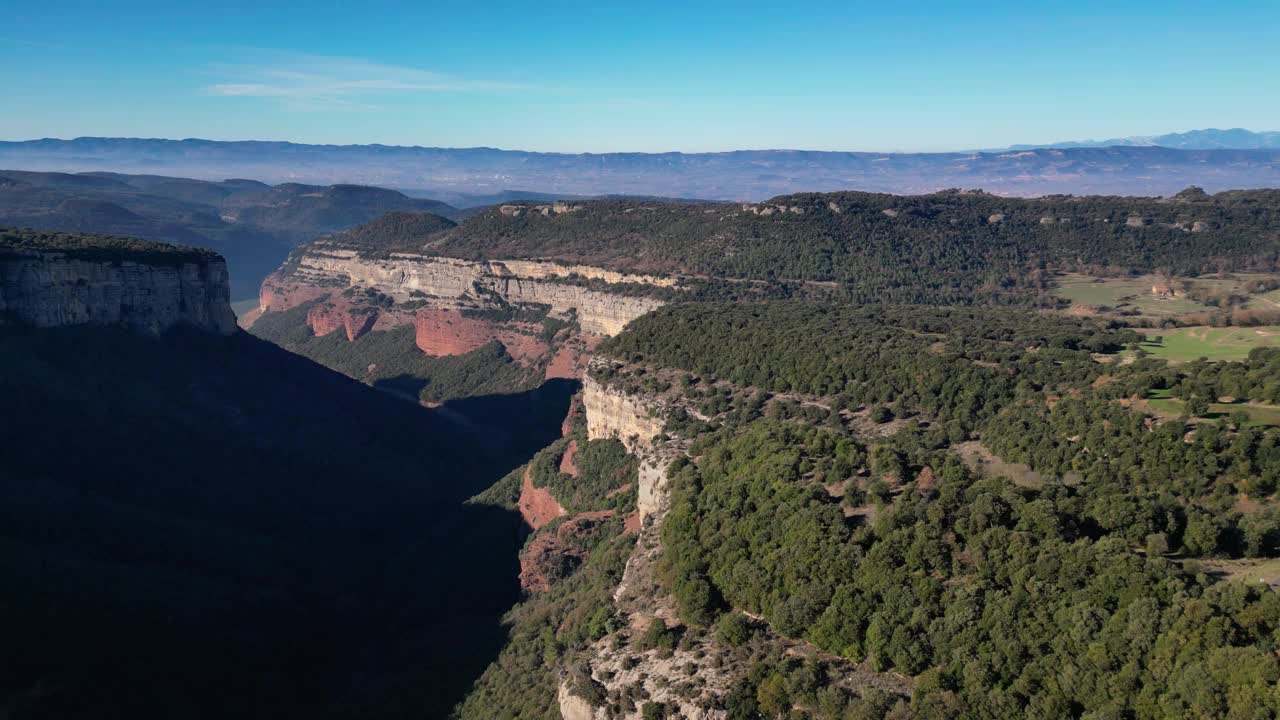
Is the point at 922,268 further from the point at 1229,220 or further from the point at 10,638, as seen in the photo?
the point at 10,638

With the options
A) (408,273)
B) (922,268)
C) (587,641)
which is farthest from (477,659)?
(408,273)

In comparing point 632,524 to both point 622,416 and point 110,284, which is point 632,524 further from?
point 110,284

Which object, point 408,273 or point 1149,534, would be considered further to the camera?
point 408,273

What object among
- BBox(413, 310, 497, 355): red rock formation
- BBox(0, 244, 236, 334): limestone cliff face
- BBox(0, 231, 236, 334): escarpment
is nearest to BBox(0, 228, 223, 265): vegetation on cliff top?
BBox(0, 231, 236, 334): escarpment

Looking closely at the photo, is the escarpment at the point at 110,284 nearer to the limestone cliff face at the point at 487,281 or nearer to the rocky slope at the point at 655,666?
the limestone cliff face at the point at 487,281

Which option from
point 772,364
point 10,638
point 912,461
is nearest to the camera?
point 10,638

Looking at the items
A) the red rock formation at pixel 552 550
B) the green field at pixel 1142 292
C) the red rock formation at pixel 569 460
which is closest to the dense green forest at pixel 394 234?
the red rock formation at pixel 569 460

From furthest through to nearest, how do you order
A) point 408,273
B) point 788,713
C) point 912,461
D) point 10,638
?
1. point 408,273
2. point 912,461
3. point 10,638
4. point 788,713
